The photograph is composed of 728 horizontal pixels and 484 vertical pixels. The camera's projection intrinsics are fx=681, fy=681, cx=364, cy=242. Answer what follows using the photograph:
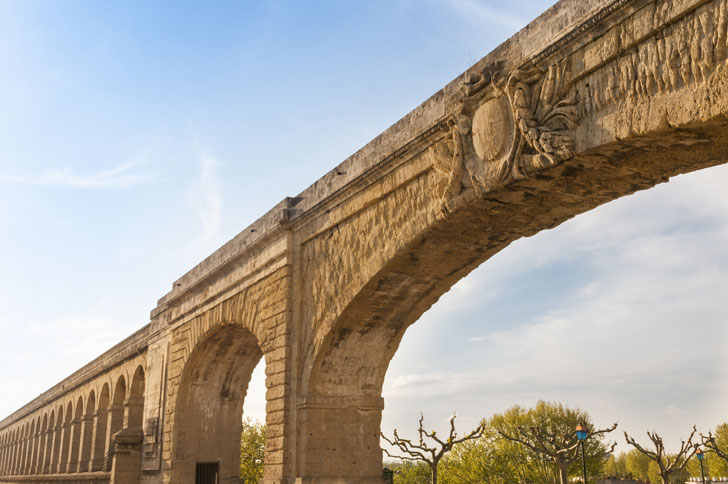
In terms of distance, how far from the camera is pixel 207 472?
12367 millimetres

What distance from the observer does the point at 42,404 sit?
28.8 m

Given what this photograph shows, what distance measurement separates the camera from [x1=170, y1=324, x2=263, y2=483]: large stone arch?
12.0m

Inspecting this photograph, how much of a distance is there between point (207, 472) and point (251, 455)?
18857mm

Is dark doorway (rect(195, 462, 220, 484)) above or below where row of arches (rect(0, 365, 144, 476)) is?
below

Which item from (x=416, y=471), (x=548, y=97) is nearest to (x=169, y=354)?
(x=548, y=97)

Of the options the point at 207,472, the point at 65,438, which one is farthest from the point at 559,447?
the point at 65,438

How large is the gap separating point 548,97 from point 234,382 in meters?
9.16

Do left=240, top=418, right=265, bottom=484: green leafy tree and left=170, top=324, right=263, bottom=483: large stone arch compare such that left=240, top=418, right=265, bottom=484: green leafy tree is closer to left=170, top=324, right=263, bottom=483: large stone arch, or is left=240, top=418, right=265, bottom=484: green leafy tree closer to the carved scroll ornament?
left=170, top=324, right=263, bottom=483: large stone arch

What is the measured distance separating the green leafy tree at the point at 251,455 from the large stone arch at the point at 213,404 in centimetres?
1765

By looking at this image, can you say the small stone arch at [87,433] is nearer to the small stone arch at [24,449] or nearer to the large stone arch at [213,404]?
the large stone arch at [213,404]

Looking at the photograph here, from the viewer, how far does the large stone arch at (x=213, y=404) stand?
12.0 metres

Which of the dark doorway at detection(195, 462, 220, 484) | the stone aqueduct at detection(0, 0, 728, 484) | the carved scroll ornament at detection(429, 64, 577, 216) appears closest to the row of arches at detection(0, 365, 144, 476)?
the stone aqueduct at detection(0, 0, 728, 484)

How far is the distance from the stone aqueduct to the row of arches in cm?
292


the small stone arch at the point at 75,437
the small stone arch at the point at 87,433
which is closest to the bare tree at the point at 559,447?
the small stone arch at the point at 87,433
